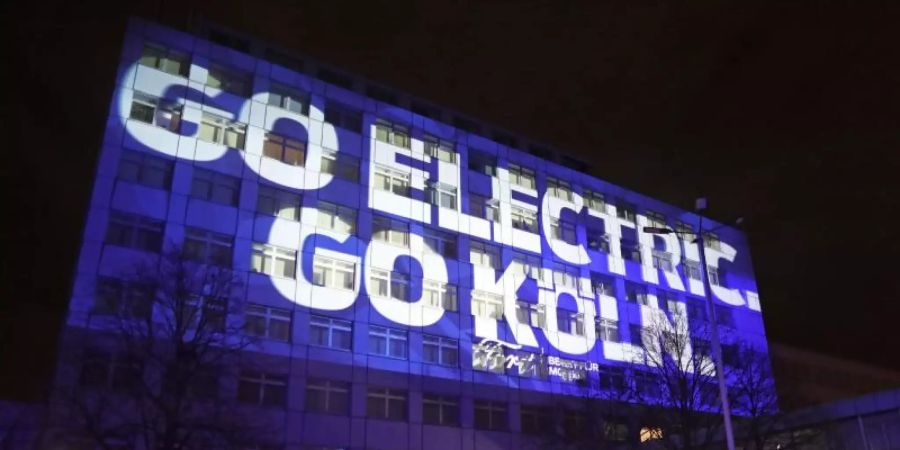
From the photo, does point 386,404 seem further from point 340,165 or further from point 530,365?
point 340,165

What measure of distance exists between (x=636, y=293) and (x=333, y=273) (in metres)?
30.1

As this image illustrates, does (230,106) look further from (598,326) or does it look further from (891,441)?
(891,441)

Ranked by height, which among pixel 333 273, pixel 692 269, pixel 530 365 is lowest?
pixel 530 365

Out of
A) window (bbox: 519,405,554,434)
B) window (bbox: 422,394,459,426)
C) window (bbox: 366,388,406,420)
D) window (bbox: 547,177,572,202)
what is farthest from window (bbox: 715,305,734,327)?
window (bbox: 366,388,406,420)

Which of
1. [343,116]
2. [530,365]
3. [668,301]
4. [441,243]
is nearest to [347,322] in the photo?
[441,243]

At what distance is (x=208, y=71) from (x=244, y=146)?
19.2 ft

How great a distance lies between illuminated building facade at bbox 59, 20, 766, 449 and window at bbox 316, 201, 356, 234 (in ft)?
0.32

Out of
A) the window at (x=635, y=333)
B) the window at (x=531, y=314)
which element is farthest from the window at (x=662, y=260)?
the window at (x=531, y=314)

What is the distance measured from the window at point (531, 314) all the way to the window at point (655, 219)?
18.6 m

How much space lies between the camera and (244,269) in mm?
42375

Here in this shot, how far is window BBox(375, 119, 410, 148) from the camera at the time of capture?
5266 centimetres

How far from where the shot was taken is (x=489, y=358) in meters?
51.2

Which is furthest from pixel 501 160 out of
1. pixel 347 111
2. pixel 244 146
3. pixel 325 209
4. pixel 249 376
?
pixel 249 376

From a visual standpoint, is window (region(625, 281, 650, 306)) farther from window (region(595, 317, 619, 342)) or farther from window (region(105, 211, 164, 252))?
window (region(105, 211, 164, 252))
